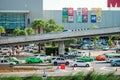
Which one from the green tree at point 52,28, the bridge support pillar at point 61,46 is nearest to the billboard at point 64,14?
the green tree at point 52,28

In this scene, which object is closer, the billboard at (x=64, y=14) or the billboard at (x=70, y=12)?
the billboard at (x=70, y=12)

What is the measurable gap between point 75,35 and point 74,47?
55.9 ft

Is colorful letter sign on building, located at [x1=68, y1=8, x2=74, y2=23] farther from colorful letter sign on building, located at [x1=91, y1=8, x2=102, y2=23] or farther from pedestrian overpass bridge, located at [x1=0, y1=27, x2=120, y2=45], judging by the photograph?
pedestrian overpass bridge, located at [x1=0, y1=27, x2=120, y2=45]

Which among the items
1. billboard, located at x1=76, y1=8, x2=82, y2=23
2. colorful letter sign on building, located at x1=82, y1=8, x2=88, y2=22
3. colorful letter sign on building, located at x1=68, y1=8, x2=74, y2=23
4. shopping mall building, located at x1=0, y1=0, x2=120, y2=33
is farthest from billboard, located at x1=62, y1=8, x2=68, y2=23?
colorful letter sign on building, located at x1=82, y1=8, x2=88, y2=22

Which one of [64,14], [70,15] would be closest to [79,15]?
[70,15]

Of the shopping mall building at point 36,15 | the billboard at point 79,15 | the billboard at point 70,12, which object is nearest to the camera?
the billboard at point 70,12

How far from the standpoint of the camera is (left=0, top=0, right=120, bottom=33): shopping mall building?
219 feet

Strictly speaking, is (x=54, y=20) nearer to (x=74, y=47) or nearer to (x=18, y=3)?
(x=18, y=3)

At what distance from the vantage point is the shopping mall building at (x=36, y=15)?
66.8m

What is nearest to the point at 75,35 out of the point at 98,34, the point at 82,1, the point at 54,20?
the point at 98,34

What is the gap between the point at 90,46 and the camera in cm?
5559

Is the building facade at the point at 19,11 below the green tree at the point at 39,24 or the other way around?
the other way around

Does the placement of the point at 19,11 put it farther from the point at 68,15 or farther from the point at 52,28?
the point at 52,28

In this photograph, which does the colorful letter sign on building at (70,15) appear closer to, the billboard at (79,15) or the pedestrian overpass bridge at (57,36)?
the billboard at (79,15)
